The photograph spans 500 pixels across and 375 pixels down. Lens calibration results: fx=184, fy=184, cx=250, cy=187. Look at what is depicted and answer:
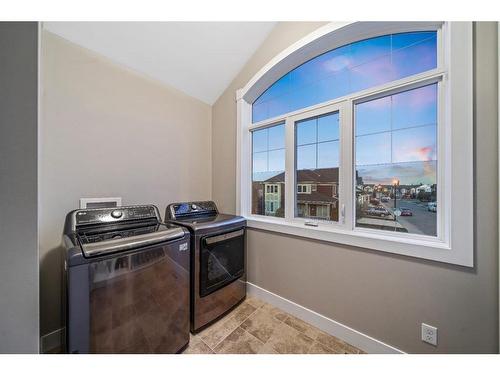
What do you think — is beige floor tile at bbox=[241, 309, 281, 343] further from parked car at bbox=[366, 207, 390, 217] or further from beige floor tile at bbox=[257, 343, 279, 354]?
parked car at bbox=[366, 207, 390, 217]

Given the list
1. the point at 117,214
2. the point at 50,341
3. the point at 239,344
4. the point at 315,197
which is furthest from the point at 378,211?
the point at 50,341

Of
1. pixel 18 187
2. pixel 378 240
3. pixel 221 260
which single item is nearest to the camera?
pixel 18 187

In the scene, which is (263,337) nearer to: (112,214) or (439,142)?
(112,214)

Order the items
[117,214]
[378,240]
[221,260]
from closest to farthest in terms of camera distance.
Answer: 1. [378,240]
2. [117,214]
3. [221,260]

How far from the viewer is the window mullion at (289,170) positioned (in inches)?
72.6

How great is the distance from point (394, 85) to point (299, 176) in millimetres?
965

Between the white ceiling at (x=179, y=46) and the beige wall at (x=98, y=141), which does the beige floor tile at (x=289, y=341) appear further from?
the white ceiling at (x=179, y=46)

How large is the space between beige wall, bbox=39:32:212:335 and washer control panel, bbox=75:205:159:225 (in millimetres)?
278

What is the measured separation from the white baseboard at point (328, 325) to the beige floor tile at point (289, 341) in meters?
0.16

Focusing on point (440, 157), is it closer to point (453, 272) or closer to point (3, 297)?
point (453, 272)

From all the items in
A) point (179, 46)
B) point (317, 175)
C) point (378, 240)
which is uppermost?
point (179, 46)

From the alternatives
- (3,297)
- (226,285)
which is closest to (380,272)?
(226,285)

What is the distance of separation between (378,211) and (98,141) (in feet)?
7.53

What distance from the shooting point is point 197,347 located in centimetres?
132
